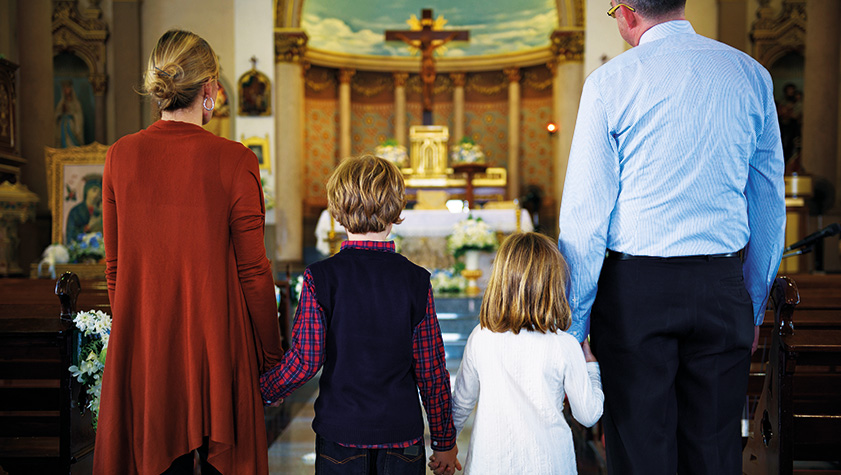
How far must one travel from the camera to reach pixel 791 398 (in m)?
2.23

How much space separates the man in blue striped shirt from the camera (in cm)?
160

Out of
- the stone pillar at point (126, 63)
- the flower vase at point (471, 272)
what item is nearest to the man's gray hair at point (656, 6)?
the flower vase at point (471, 272)

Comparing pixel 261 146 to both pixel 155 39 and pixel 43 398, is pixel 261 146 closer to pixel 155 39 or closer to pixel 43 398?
pixel 155 39

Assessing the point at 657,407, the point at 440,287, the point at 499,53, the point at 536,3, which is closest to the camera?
the point at 657,407

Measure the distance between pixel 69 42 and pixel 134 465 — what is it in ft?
33.0

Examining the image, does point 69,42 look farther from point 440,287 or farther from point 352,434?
point 352,434

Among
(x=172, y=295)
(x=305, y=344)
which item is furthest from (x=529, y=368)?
(x=172, y=295)

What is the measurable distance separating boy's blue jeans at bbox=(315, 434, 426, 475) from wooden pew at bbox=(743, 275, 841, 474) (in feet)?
4.30

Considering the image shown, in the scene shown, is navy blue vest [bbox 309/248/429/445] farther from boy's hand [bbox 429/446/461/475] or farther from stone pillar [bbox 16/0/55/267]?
stone pillar [bbox 16/0/55/267]

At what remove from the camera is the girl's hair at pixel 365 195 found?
173cm

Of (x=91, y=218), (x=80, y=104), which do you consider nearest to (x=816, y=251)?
(x=91, y=218)

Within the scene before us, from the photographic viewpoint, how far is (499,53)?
12.6 m

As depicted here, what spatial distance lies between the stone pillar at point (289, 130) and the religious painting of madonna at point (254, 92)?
1.70 m

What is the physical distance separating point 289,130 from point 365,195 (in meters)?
9.22
